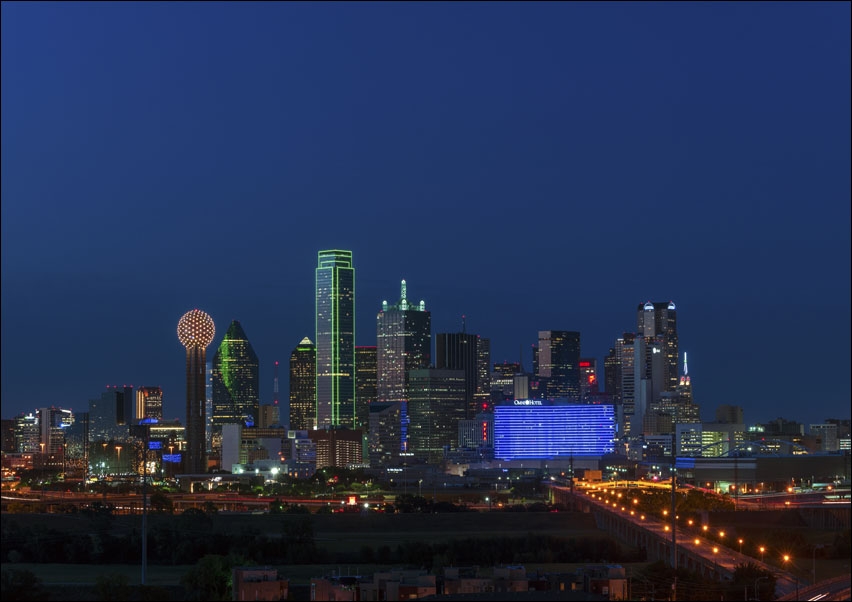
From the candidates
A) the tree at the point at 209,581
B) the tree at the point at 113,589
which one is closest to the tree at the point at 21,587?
the tree at the point at 113,589

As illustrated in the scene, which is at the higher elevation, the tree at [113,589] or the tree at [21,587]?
the tree at [113,589]

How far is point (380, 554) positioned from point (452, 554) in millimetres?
5139

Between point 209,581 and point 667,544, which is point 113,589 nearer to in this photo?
point 209,581

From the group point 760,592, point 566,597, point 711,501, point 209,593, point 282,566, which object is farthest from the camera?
point 711,501

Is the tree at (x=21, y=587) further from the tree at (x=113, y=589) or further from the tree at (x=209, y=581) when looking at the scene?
the tree at (x=209, y=581)

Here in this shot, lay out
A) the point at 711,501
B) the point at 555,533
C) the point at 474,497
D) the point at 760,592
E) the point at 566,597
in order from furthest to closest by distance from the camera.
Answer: the point at 474,497
the point at 711,501
the point at 555,533
the point at 760,592
the point at 566,597

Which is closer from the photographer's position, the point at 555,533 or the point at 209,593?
the point at 209,593

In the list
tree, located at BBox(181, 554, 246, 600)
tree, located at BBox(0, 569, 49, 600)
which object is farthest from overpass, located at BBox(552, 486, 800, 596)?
tree, located at BBox(0, 569, 49, 600)

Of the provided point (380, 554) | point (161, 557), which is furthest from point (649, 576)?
point (161, 557)

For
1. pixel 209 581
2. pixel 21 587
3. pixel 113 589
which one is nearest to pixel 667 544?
pixel 209 581

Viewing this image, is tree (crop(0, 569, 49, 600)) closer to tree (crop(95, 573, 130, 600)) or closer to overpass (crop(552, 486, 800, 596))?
tree (crop(95, 573, 130, 600))

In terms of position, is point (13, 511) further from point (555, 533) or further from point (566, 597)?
point (566, 597)

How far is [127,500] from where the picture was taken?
591ft

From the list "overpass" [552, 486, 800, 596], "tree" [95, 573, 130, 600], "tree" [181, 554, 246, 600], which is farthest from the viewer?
"overpass" [552, 486, 800, 596]
